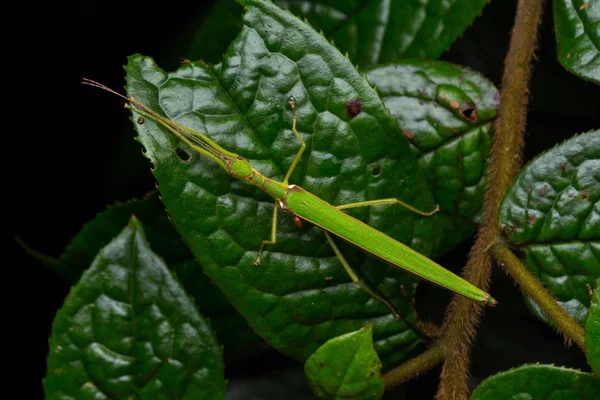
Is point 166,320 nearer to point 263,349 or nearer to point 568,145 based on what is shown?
point 263,349

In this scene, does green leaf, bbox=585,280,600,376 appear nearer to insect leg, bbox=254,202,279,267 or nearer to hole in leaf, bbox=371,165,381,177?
hole in leaf, bbox=371,165,381,177

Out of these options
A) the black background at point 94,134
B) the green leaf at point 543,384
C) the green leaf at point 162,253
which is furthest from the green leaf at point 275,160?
the black background at point 94,134

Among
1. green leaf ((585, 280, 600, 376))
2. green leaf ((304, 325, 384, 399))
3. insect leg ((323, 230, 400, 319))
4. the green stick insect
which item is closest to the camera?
green leaf ((585, 280, 600, 376))

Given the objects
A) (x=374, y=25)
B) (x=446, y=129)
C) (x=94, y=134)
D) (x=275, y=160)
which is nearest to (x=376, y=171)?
(x=275, y=160)

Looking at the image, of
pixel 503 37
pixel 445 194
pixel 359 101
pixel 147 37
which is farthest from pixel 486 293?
pixel 147 37

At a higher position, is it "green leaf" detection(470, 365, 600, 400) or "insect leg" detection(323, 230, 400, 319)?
"insect leg" detection(323, 230, 400, 319)

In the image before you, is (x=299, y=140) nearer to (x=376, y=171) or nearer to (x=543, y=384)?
(x=376, y=171)

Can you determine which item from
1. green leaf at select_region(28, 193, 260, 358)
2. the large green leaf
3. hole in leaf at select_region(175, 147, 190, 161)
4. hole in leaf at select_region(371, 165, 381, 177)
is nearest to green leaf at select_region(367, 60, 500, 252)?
the large green leaf
